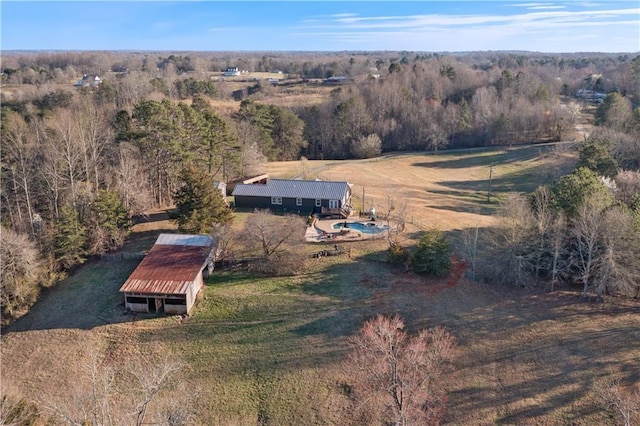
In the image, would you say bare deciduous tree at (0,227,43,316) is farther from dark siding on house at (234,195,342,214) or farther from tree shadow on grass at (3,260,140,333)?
dark siding on house at (234,195,342,214)

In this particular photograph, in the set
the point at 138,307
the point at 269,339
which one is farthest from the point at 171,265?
the point at 269,339

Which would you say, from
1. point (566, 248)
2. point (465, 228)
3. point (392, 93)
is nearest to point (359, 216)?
point (465, 228)

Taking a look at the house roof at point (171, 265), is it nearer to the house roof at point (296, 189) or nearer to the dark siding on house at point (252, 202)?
the dark siding on house at point (252, 202)

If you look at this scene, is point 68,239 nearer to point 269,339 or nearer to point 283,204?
point 269,339

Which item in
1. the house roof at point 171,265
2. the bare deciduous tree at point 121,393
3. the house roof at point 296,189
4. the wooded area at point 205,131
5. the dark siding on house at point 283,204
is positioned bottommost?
the bare deciduous tree at point 121,393

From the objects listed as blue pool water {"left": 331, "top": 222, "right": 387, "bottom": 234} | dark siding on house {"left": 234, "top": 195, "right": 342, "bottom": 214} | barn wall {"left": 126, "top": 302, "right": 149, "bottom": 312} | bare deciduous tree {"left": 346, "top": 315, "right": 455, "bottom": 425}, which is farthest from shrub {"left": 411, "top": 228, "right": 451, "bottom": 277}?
barn wall {"left": 126, "top": 302, "right": 149, "bottom": 312}

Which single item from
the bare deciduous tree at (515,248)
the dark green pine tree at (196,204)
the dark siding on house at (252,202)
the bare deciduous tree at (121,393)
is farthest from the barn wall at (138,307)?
the bare deciduous tree at (515,248)
